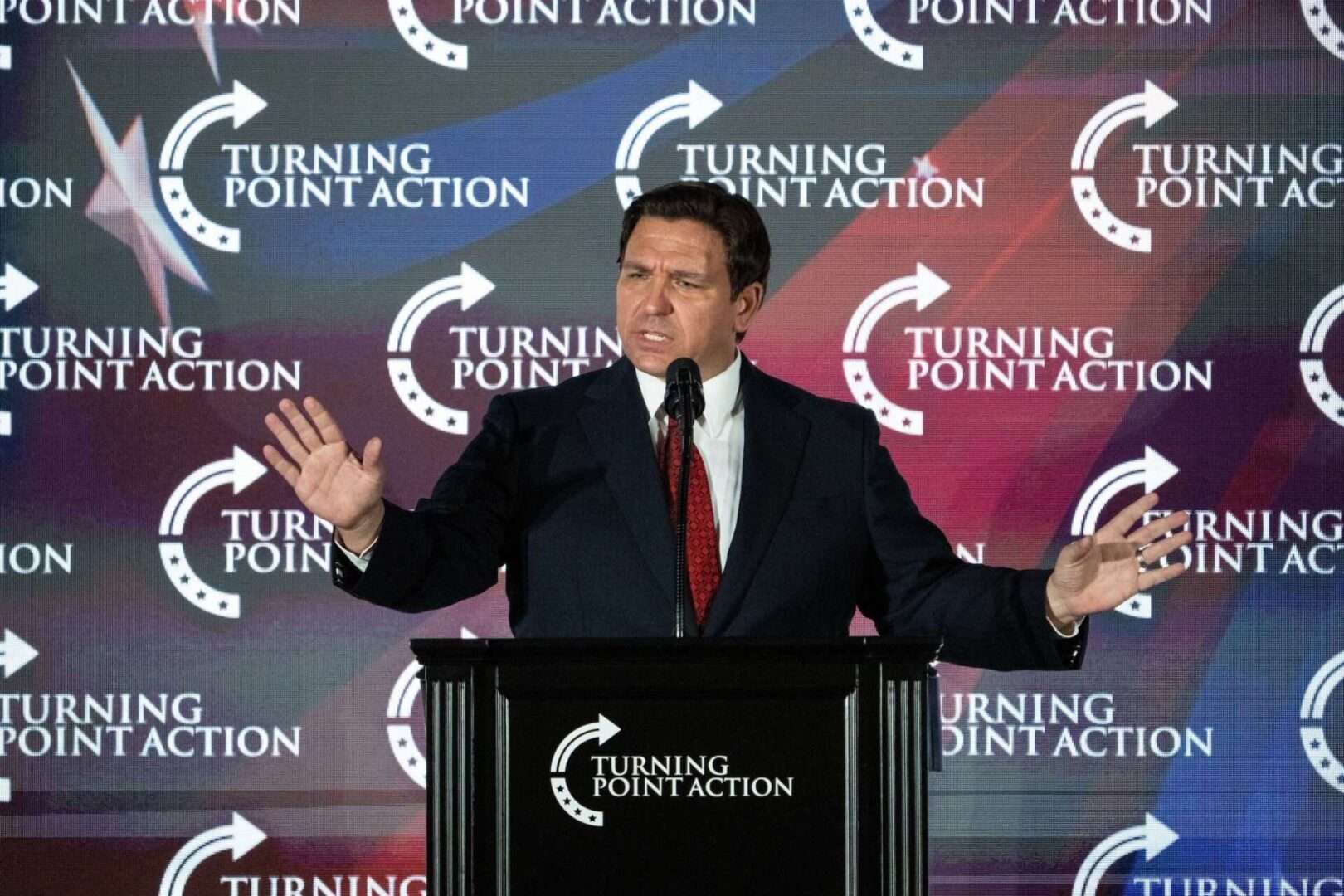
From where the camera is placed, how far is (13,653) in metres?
4.28

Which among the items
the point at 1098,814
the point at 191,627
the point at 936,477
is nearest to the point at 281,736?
the point at 191,627

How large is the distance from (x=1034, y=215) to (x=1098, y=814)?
1569 mm

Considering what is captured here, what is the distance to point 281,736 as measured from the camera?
Answer: 4.25 m

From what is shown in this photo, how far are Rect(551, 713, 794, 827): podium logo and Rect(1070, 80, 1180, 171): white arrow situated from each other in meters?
2.84

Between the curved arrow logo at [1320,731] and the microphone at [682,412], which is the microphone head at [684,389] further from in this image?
the curved arrow logo at [1320,731]

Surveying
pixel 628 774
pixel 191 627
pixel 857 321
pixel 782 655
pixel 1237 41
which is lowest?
pixel 628 774

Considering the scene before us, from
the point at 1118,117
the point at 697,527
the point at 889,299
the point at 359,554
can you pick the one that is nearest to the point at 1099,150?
the point at 1118,117

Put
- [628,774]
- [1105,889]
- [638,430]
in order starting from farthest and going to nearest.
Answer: [1105,889]
[638,430]
[628,774]

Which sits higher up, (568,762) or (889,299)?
(889,299)

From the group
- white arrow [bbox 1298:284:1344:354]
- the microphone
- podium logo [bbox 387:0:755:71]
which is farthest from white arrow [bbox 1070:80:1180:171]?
the microphone

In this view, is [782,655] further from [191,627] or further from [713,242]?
[191,627]

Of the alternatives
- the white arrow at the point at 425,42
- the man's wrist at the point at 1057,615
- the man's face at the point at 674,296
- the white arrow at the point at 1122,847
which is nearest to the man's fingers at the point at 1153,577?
the man's wrist at the point at 1057,615

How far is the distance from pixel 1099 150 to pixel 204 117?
236 centimetres

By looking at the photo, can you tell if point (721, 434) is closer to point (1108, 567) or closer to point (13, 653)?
point (1108, 567)
